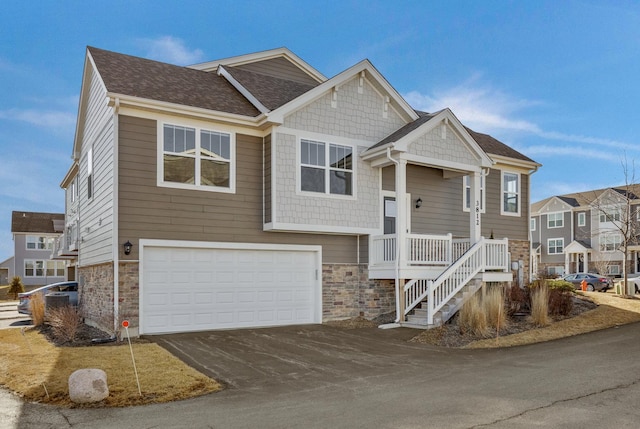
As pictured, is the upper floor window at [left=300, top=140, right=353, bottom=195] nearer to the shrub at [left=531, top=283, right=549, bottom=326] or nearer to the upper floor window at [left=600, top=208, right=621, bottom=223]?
the shrub at [left=531, top=283, right=549, bottom=326]

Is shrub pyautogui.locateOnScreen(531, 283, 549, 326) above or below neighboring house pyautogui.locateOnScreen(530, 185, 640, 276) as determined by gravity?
below

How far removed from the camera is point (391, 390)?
768 cm

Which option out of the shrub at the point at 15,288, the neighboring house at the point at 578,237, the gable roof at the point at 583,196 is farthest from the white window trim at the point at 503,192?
the shrub at the point at 15,288

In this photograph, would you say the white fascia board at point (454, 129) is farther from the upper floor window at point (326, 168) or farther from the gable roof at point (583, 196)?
the gable roof at point (583, 196)

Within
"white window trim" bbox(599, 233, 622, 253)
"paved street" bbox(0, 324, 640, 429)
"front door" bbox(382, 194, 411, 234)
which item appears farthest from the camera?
"white window trim" bbox(599, 233, 622, 253)

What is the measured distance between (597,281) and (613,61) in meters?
18.8

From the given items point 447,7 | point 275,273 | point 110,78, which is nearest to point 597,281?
Answer: point 447,7

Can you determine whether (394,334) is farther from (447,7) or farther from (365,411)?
(447,7)

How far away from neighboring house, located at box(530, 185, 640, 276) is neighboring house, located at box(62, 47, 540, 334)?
109 ft

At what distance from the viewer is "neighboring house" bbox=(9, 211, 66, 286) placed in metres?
48.3

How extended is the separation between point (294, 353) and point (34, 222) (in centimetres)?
4760

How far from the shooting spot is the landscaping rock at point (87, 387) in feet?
23.2

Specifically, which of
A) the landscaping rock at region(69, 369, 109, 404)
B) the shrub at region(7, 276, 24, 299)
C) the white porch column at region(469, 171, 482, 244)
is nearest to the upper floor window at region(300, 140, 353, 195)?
the white porch column at region(469, 171, 482, 244)

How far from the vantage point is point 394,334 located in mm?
13312
